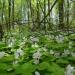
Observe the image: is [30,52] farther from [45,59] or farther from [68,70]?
[68,70]

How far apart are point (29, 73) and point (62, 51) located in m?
0.85

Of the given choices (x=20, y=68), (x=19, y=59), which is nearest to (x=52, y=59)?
(x=19, y=59)

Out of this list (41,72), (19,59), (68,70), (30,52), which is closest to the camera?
(68,70)

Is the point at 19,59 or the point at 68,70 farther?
the point at 19,59

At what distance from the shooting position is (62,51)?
95.4 inches

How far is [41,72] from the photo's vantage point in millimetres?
1707

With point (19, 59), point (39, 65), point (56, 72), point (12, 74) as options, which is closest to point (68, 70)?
point (56, 72)

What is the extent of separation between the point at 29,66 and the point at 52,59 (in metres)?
0.35

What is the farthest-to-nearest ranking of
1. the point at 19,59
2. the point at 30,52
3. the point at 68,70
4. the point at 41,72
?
the point at 30,52
the point at 19,59
the point at 41,72
the point at 68,70

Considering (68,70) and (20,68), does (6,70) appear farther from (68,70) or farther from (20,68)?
(68,70)

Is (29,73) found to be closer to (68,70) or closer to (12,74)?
(12,74)

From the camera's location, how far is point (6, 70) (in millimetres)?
1681

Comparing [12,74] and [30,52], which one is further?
[30,52]

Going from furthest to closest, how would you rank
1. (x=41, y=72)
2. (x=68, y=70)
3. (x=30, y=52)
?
1. (x=30, y=52)
2. (x=41, y=72)
3. (x=68, y=70)
